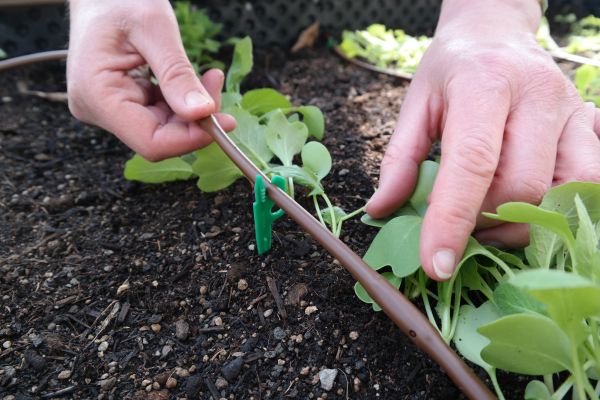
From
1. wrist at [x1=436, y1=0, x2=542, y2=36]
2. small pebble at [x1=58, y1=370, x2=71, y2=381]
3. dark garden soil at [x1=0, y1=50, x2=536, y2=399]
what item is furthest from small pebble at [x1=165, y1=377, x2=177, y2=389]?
wrist at [x1=436, y1=0, x2=542, y2=36]

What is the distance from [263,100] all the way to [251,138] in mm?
180

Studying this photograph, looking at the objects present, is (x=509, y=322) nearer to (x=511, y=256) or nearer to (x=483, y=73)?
(x=511, y=256)

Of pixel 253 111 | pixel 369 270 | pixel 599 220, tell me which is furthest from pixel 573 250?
pixel 253 111

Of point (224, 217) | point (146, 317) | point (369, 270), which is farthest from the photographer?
point (224, 217)

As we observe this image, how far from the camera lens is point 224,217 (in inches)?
40.4

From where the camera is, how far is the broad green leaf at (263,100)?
1217 mm

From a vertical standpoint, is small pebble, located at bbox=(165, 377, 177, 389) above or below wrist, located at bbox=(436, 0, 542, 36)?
below

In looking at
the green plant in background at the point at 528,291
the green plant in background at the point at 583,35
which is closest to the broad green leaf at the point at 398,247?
the green plant in background at the point at 528,291

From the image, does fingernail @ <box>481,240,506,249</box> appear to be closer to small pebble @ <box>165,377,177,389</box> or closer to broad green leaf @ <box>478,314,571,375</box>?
broad green leaf @ <box>478,314,571,375</box>

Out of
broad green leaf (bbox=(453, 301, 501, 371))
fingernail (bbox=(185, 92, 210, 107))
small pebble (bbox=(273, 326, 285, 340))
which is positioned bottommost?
small pebble (bbox=(273, 326, 285, 340))

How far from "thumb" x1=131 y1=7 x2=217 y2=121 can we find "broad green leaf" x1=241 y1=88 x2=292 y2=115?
1.00 feet

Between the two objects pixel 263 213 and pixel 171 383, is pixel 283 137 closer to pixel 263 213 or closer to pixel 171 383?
pixel 263 213

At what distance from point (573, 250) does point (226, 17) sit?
A: 1.58 m

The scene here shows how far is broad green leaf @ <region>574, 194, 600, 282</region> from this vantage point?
1.90ft
